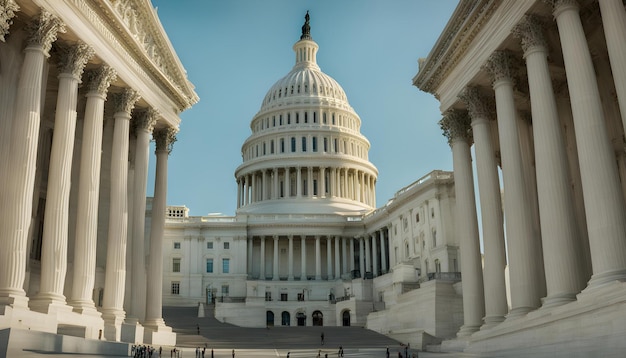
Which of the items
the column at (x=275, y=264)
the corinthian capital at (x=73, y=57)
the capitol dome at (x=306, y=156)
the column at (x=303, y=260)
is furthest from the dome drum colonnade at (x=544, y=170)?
the capitol dome at (x=306, y=156)

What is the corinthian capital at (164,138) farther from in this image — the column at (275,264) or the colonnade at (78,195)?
the column at (275,264)

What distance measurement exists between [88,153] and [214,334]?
3140cm

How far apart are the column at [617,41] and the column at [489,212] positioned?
12.1 meters

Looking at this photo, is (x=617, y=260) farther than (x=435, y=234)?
No

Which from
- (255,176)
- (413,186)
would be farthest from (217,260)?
(413,186)

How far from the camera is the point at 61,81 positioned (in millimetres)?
35000

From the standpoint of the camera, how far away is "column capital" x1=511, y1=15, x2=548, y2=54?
31.3m

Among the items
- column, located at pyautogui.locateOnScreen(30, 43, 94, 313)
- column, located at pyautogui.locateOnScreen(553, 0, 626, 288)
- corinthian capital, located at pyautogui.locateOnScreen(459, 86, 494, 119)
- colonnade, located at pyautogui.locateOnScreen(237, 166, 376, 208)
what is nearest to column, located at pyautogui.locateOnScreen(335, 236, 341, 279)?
colonnade, located at pyautogui.locateOnScreen(237, 166, 376, 208)

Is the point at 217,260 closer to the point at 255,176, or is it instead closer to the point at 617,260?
the point at 255,176

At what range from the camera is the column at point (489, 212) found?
35156mm

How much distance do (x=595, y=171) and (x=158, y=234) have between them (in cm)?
3254

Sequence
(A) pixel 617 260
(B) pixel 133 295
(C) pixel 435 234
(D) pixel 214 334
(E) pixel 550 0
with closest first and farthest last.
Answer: (A) pixel 617 260 < (E) pixel 550 0 < (B) pixel 133 295 < (D) pixel 214 334 < (C) pixel 435 234

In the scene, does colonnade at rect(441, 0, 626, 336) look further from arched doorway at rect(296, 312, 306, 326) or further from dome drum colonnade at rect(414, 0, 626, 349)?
arched doorway at rect(296, 312, 306, 326)

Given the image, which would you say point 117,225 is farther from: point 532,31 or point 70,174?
point 532,31
